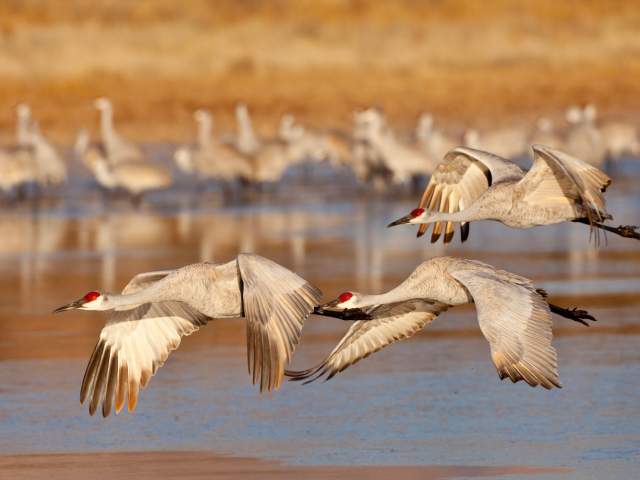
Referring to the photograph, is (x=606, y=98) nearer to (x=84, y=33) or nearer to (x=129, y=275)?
(x=84, y=33)

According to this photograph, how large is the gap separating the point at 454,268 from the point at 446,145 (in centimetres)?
1828

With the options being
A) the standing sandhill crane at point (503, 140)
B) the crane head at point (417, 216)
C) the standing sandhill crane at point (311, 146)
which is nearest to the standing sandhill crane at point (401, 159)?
the standing sandhill crane at point (311, 146)

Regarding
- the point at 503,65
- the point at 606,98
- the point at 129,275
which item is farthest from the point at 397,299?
the point at 503,65

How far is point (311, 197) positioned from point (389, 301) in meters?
15.4

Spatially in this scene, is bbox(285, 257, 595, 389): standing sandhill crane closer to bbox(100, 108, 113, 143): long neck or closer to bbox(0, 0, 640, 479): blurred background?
bbox(0, 0, 640, 479): blurred background

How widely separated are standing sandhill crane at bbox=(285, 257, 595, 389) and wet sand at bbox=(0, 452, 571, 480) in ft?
1.72

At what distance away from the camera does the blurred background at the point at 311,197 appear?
9.96 metres

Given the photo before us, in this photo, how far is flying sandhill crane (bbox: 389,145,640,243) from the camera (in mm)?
10703

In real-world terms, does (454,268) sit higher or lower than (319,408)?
higher

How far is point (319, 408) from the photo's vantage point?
10.4 m

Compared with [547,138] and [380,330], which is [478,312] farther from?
[547,138]

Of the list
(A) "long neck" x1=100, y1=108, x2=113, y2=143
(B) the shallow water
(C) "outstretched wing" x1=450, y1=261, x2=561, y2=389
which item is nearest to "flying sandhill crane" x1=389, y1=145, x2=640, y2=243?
(B) the shallow water

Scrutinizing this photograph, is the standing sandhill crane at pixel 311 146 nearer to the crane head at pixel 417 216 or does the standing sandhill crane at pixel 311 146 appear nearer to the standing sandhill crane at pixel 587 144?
the standing sandhill crane at pixel 587 144

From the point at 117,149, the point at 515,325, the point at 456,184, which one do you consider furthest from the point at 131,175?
the point at 515,325
